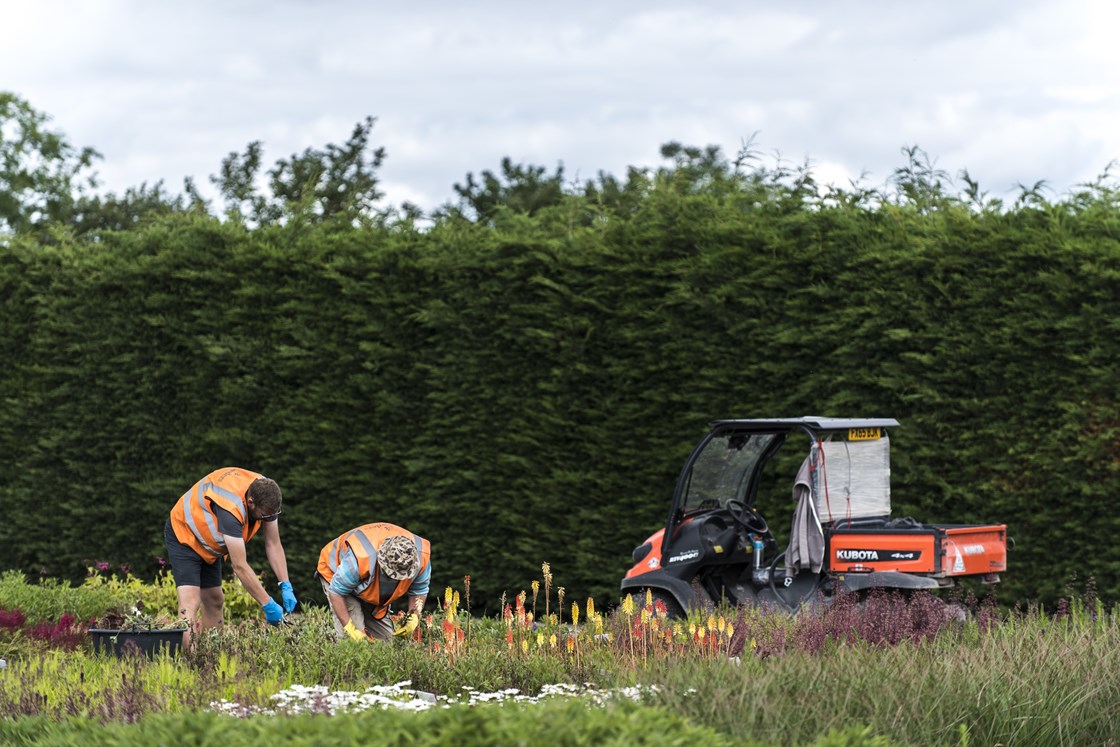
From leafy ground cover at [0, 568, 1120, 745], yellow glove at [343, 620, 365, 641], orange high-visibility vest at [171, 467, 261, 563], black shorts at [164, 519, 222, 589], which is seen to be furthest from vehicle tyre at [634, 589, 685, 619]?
black shorts at [164, 519, 222, 589]

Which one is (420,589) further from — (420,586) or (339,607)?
(339,607)

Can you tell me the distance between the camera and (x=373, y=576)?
24.5 feet

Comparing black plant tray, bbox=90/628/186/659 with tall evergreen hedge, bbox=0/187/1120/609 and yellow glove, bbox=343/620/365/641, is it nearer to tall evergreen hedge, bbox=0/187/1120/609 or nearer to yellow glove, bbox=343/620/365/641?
yellow glove, bbox=343/620/365/641

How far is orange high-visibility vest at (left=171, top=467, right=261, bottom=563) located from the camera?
7.93 m

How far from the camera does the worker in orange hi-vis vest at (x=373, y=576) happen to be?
24.0 feet

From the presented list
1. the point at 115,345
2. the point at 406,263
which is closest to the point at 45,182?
the point at 115,345

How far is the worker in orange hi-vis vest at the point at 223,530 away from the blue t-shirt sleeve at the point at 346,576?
49 cm

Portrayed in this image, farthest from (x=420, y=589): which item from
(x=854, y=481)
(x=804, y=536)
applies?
(x=854, y=481)

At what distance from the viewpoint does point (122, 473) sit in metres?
12.7

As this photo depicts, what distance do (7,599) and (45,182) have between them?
2887cm

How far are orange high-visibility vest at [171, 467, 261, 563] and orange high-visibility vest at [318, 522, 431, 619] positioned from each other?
0.67 metres

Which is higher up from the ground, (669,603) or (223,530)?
(223,530)

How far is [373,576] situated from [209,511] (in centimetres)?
120

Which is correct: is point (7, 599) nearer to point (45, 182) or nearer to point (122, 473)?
point (122, 473)
